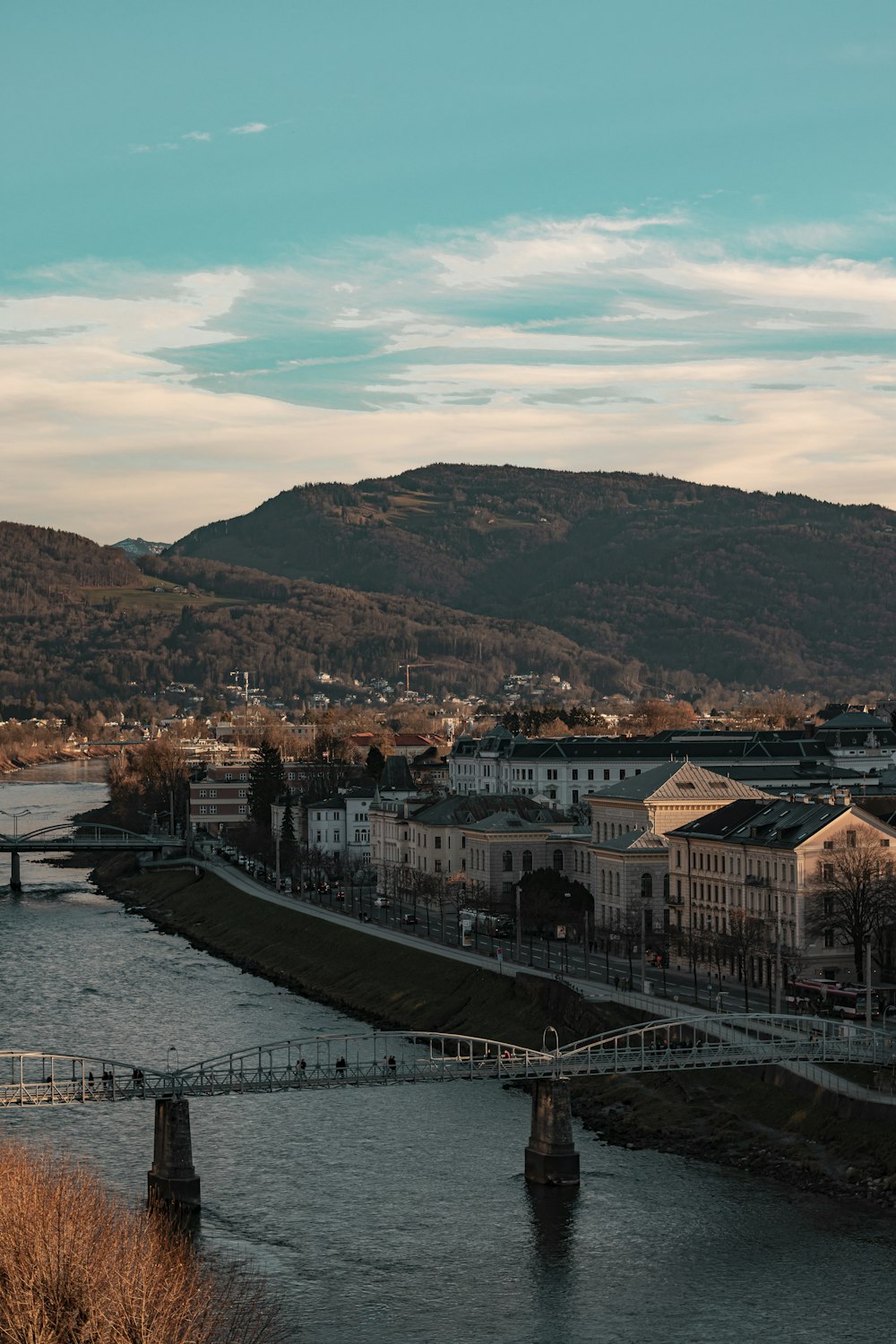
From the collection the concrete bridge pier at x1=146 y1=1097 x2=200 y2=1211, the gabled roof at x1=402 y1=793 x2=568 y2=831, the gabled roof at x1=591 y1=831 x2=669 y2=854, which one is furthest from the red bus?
the gabled roof at x1=402 y1=793 x2=568 y2=831

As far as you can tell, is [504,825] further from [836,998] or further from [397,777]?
[397,777]

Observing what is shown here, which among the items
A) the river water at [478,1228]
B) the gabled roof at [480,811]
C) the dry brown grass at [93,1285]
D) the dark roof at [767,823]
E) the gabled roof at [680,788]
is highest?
the gabled roof at [680,788]

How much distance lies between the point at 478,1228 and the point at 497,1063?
7466 millimetres

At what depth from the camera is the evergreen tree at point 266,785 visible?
187000 mm

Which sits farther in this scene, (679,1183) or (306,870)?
(306,870)

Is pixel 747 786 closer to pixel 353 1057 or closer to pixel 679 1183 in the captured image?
pixel 353 1057

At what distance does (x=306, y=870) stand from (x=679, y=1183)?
9658cm

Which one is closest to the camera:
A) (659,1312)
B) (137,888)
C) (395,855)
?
(659,1312)

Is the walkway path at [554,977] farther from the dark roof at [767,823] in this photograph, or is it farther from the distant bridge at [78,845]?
the distant bridge at [78,845]

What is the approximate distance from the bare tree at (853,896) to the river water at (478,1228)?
736 inches

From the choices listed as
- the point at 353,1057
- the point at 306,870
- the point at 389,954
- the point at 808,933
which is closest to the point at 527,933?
the point at 389,954

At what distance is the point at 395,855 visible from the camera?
488 feet

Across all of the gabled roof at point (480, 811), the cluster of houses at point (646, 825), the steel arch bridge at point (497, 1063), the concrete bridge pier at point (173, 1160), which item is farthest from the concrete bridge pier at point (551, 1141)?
the gabled roof at point (480, 811)

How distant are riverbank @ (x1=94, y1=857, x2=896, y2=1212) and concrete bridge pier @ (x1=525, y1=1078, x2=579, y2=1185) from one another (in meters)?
4.85
